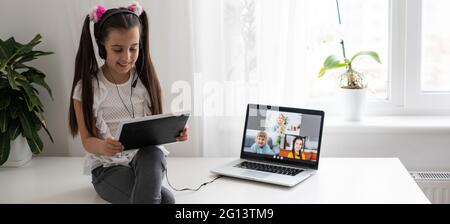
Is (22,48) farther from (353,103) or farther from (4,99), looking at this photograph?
(353,103)

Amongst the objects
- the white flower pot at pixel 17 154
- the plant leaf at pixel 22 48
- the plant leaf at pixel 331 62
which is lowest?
the white flower pot at pixel 17 154

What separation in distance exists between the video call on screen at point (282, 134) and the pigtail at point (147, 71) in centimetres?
36

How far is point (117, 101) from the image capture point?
207 cm

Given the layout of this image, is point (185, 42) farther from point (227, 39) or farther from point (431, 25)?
point (431, 25)

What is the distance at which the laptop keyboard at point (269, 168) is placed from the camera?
2.16 m

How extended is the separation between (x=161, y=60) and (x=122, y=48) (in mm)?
455

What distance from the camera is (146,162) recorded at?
6.27ft

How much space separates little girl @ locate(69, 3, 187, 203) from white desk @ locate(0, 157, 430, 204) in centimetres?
11

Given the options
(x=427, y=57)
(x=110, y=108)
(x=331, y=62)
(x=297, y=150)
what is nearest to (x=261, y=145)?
(x=297, y=150)

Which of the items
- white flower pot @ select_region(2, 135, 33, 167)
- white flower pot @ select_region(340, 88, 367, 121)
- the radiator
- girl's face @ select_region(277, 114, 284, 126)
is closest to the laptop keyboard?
girl's face @ select_region(277, 114, 284, 126)

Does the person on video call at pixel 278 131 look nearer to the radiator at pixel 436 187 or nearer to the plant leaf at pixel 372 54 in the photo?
the plant leaf at pixel 372 54

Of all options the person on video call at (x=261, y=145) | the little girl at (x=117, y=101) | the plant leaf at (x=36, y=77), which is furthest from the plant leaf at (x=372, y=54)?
the plant leaf at (x=36, y=77)
